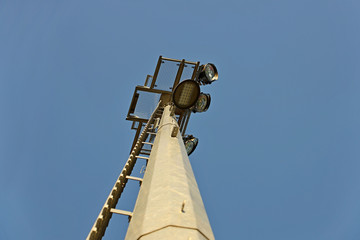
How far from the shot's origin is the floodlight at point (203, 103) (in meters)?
11.8

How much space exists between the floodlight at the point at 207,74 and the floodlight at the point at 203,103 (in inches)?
26.5

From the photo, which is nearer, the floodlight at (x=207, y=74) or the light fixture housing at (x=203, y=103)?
the light fixture housing at (x=203, y=103)

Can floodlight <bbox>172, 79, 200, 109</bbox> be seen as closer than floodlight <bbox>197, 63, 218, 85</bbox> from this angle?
Yes

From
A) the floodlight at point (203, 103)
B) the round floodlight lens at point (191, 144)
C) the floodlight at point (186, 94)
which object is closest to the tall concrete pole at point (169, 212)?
the floodlight at point (186, 94)

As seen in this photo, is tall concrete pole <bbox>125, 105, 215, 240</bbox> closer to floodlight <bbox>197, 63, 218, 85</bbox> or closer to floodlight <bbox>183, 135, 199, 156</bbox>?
floodlight <bbox>183, 135, 199, 156</bbox>

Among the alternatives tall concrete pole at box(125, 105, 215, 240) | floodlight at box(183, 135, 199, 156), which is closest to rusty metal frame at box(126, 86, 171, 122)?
floodlight at box(183, 135, 199, 156)

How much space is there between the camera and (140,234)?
2.18 metres

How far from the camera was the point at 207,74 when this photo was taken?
40.4 ft

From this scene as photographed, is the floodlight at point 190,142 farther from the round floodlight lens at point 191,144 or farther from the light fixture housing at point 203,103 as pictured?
the light fixture housing at point 203,103

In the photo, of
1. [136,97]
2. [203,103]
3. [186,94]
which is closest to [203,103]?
[203,103]

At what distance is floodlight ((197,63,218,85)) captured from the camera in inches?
482

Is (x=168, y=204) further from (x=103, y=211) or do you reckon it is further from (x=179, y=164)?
(x=103, y=211)

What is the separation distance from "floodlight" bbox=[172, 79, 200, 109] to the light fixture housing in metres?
3.40

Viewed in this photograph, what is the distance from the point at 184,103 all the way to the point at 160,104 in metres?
4.85
